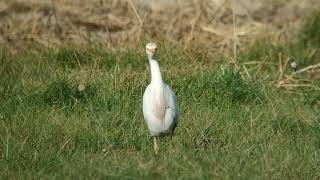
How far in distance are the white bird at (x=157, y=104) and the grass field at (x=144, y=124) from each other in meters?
0.17

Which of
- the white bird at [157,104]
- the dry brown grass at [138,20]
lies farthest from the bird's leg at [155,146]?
the dry brown grass at [138,20]

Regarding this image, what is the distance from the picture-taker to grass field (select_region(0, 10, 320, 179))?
4797mm

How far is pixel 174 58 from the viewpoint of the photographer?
7797 millimetres

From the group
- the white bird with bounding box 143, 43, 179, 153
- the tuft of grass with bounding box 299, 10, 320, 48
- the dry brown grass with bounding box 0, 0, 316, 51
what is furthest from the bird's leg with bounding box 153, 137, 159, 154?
the tuft of grass with bounding box 299, 10, 320, 48

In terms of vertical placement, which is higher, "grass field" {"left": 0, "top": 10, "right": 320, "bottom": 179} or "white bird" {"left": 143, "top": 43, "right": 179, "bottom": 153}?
"white bird" {"left": 143, "top": 43, "right": 179, "bottom": 153}

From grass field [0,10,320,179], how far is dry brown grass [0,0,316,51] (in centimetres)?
48

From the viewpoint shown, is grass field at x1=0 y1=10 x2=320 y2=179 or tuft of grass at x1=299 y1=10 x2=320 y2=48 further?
tuft of grass at x1=299 y1=10 x2=320 y2=48

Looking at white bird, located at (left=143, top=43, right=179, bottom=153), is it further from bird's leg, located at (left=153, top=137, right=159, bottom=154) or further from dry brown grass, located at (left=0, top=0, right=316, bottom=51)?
dry brown grass, located at (left=0, top=0, right=316, bottom=51)

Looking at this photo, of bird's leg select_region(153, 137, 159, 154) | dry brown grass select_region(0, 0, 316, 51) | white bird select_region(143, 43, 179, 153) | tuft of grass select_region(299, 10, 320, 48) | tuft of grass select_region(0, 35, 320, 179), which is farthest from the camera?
dry brown grass select_region(0, 0, 316, 51)

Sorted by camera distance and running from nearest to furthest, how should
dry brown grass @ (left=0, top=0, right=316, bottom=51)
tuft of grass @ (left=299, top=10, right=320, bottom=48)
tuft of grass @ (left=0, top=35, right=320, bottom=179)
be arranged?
tuft of grass @ (left=0, top=35, right=320, bottom=179) < tuft of grass @ (left=299, top=10, right=320, bottom=48) < dry brown grass @ (left=0, top=0, right=316, bottom=51)

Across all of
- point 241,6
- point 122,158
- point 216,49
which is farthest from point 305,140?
point 241,6

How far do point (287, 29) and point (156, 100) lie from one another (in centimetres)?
423

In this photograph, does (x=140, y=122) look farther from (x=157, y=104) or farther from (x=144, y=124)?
(x=157, y=104)

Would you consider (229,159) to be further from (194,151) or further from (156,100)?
(156,100)
